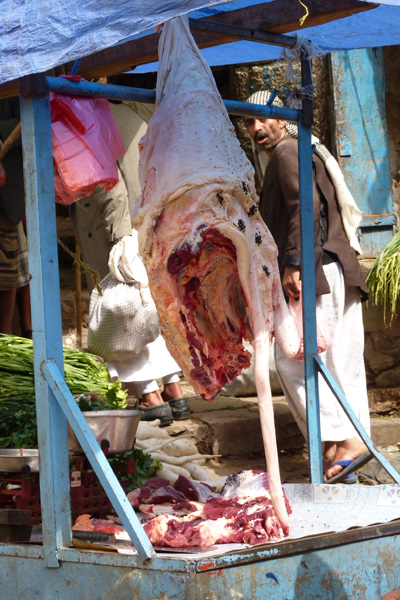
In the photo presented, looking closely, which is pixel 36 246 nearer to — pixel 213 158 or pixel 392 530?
pixel 213 158

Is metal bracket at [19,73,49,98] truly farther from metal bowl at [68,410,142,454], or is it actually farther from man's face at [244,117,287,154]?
man's face at [244,117,287,154]

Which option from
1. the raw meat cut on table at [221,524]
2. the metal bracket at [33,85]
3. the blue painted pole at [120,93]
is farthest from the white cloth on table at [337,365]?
the metal bracket at [33,85]

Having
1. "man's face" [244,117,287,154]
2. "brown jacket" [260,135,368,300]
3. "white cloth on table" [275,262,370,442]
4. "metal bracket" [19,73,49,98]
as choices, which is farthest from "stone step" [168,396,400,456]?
"metal bracket" [19,73,49,98]

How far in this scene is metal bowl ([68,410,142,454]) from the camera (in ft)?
11.7

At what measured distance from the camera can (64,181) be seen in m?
3.30

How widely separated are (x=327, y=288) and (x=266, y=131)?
3.81ft

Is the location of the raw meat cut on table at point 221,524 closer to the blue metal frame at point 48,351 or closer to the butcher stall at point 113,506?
the butcher stall at point 113,506

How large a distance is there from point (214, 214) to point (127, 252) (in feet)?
9.18

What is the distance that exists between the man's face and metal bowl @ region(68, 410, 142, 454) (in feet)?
8.47

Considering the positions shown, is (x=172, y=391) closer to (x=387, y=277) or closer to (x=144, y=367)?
(x=144, y=367)

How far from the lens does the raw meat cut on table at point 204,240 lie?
3.00m

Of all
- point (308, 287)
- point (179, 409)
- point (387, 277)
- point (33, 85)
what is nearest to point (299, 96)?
point (308, 287)

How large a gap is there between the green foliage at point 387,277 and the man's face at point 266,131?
1457 mm

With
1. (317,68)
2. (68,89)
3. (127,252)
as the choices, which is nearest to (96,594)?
(68,89)
